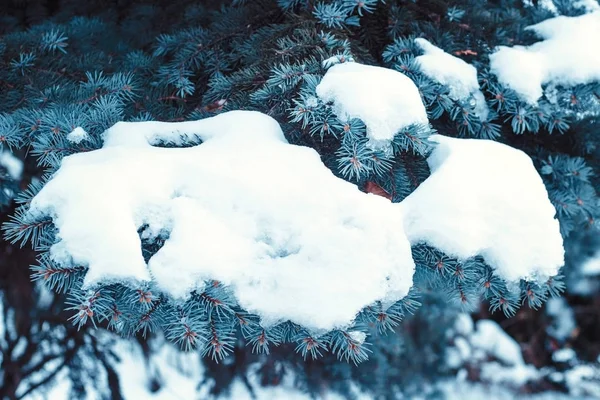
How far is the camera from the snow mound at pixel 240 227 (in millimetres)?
1170

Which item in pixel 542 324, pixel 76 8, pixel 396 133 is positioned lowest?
pixel 542 324

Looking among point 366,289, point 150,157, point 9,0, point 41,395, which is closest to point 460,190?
point 366,289

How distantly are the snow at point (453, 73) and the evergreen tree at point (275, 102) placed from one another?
16 millimetres

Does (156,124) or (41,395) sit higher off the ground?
(156,124)

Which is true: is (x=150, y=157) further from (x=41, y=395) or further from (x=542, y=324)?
(x=542, y=324)

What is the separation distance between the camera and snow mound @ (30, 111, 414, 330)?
117 cm

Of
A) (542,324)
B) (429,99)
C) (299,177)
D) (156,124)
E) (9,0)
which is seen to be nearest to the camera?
(299,177)

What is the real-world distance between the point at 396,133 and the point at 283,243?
1.38 feet

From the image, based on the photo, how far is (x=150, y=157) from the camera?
4.46 ft

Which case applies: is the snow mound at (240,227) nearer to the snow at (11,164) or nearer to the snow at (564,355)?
the snow at (11,164)

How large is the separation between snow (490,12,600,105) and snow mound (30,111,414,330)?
78 centimetres

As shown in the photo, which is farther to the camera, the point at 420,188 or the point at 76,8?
the point at 76,8

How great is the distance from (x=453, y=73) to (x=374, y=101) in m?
0.46

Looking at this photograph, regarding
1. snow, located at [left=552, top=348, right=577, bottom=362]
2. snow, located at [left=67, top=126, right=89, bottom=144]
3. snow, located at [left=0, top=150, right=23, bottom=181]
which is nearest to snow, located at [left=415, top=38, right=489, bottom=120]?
snow, located at [left=67, top=126, right=89, bottom=144]
